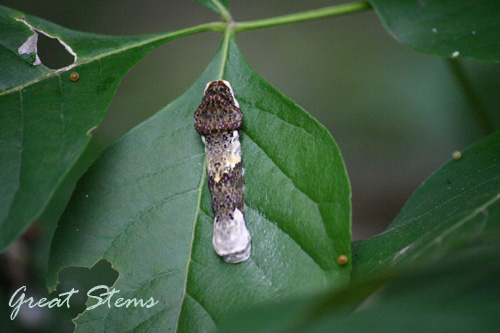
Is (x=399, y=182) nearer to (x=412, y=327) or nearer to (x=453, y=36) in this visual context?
(x=453, y=36)

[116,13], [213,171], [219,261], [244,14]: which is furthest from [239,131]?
[116,13]

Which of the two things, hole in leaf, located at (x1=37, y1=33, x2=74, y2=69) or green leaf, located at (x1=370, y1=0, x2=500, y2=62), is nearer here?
hole in leaf, located at (x1=37, y1=33, x2=74, y2=69)

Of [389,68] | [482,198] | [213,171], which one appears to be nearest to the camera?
[482,198]

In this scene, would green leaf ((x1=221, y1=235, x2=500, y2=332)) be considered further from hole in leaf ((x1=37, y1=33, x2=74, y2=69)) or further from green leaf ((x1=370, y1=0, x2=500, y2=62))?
hole in leaf ((x1=37, y1=33, x2=74, y2=69))

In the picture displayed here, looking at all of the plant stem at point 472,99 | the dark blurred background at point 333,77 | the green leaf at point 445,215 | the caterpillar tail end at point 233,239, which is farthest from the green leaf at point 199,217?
the dark blurred background at point 333,77

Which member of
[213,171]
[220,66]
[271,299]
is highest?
[220,66]

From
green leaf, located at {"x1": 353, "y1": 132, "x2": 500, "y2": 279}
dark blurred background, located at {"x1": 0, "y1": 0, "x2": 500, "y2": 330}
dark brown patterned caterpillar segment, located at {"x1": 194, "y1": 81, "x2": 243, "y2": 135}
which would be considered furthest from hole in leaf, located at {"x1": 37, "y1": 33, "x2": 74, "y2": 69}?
dark blurred background, located at {"x1": 0, "y1": 0, "x2": 500, "y2": 330}

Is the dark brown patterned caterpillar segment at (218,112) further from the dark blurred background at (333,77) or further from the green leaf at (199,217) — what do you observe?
the dark blurred background at (333,77)
